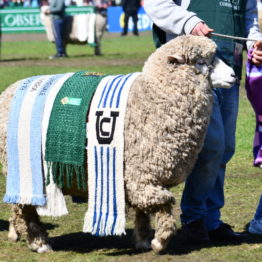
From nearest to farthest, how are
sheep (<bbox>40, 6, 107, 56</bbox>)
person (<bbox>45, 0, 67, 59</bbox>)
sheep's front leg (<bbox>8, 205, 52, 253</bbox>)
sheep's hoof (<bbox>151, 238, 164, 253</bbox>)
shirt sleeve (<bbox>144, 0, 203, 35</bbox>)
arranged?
sheep's hoof (<bbox>151, 238, 164, 253</bbox>) < shirt sleeve (<bbox>144, 0, 203, 35</bbox>) < sheep's front leg (<bbox>8, 205, 52, 253</bbox>) < person (<bbox>45, 0, 67, 59</bbox>) < sheep (<bbox>40, 6, 107, 56</bbox>)

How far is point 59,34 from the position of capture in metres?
21.7

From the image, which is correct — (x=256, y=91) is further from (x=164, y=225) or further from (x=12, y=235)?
(x=12, y=235)

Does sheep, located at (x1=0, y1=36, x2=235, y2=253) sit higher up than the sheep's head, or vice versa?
the sheep's head

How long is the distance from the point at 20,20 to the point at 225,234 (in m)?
Answer: 27.7

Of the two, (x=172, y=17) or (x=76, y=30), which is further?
(x=76, y=30)

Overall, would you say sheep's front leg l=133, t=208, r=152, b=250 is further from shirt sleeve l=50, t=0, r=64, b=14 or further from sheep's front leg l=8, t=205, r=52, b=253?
shirt sleeve l=50, t=0, r=64, b=14

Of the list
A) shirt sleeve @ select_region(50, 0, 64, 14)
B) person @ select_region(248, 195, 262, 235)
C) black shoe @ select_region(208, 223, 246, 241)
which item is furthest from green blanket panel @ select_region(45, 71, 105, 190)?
shirt sleeve @ select_region(50, 0, 64, 14)

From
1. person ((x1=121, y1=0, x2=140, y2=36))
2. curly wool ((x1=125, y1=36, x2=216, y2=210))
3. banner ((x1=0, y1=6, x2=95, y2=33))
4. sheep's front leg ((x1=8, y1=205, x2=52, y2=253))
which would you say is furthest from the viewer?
person ((x1=121, y1=0, x2=140, y2=36))

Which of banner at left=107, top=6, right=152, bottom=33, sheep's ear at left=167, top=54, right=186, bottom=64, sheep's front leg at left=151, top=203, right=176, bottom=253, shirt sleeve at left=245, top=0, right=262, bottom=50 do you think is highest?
shirt sleeve at left=245, top=0, right=262, bottom=50

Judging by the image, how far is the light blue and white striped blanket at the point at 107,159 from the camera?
5004 mm

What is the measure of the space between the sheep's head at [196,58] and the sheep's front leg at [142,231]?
92 centimetres

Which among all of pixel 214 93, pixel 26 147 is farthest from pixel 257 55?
pixel 26 147

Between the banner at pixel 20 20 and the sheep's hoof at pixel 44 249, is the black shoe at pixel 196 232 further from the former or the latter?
the banner at pixel 20 20

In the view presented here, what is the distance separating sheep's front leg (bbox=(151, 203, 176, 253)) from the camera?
508cm
